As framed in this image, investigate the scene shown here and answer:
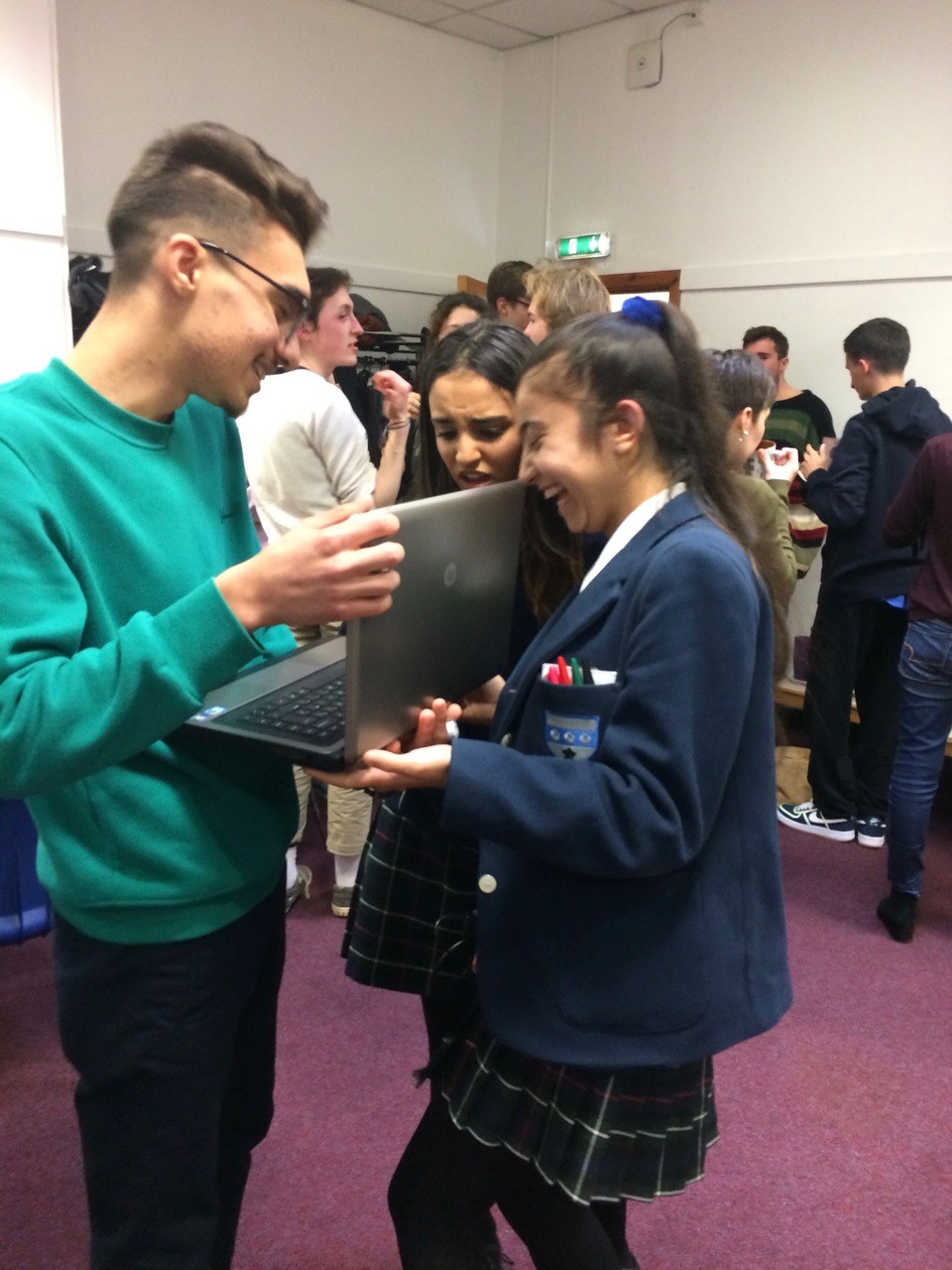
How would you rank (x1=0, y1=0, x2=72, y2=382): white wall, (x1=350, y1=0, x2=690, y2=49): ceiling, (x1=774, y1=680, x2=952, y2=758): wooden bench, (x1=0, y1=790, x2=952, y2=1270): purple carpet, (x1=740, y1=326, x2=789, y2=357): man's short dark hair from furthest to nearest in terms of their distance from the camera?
(x1=350, y1=0, x2=690, y2=49): ceiling, (x1=774, y1=680, x2=952, y2=758): wooden bench, (x1=740, y1=326, x2=789, y2=357): man's short dark hair, (x1=0, y1=0, x2=72, y2=382): white wall, (x1=0, y1=790, x2=952, y2=1270): purple carpet

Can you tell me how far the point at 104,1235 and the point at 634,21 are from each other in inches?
207

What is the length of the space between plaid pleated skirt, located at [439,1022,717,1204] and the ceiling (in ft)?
16.1

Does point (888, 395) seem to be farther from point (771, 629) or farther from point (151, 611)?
point (151, 611)

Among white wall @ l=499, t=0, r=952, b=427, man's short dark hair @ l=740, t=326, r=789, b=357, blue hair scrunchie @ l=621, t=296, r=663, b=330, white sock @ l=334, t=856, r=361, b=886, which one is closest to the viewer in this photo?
blue hair scrunchie @ l=621, t=296, r=663, b=330

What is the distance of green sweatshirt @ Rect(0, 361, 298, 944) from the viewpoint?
32.1 inches

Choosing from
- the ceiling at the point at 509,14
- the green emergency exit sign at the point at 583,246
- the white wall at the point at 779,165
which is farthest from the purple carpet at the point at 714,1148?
the ceiling at the point at 509,14

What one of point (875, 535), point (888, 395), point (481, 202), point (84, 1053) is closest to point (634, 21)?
point (481, 202)

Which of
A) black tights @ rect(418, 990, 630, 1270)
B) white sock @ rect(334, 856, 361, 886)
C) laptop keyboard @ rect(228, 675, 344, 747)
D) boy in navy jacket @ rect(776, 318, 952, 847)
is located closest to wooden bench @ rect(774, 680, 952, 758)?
boy in navy jacket @ rect(776, 318, 952, 847)

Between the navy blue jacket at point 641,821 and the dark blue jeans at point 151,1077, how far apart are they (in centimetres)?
28

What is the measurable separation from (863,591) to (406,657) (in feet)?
9.40

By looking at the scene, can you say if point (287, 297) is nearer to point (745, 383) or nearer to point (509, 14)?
point (745, 383)

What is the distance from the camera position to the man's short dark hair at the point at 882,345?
11.2 feet

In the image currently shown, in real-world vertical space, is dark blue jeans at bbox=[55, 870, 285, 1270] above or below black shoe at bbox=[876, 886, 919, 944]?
above

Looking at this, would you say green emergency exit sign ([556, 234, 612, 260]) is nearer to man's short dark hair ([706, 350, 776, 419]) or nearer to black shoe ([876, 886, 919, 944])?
man's short dark hair ([706, 350, 776, 419])
